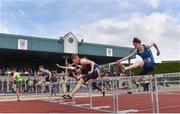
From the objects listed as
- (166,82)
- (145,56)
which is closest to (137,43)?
(145,56)

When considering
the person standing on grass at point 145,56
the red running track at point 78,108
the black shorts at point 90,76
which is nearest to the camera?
the person standing on grass at point 145,56

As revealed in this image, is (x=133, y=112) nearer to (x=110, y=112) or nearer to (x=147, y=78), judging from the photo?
(x=110, y=112)

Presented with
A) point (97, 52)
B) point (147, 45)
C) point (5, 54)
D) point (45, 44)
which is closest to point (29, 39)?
point (45, 44)

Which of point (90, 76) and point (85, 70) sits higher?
point (85, 70)

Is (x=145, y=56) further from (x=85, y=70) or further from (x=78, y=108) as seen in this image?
(x=78, y=108)

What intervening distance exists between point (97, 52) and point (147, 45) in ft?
98.0

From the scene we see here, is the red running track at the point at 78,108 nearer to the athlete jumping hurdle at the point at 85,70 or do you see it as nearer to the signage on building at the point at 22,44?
the athlete jumping hurdle at the point at 85,70

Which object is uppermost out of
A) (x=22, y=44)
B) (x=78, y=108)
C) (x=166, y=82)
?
→ (x=22, y=44)

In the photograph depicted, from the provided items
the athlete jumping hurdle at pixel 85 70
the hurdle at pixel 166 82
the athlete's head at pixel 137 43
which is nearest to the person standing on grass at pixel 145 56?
the athlete's head at pixel 137 43

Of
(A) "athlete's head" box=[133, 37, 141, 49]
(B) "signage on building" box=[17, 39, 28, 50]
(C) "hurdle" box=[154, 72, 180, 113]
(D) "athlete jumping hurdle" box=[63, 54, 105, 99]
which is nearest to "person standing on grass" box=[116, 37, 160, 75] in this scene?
(A) "athlete's head" box=[133, 37, 141, 49]

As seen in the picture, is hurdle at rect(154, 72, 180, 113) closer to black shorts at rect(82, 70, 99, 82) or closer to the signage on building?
black shorts at rect(82, 70, 99, 82)

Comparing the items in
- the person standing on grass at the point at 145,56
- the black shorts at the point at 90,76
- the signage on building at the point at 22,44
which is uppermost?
the signage on building at the point at 22,44

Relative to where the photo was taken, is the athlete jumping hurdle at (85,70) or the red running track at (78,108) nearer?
the athlete jumping hurdle at (85,70)

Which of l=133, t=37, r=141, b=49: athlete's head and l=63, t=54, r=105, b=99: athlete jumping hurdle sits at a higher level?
l=133, t=37, r=141, b=49: athlete's head
